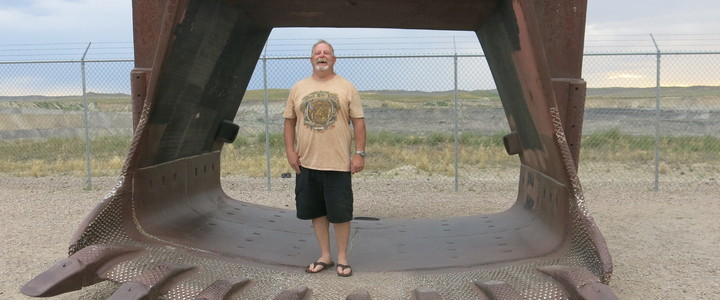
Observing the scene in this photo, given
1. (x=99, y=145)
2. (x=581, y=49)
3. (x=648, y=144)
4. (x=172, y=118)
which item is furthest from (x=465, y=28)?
(x=99, y=145)

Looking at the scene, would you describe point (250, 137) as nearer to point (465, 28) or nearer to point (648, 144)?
point (648, 144)

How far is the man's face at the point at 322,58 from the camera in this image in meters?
3.36

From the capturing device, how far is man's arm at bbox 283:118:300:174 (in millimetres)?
3428

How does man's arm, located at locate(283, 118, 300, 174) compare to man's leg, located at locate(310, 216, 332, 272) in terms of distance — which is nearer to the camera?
man's arm, located at locate(283, 118, 300, 174)

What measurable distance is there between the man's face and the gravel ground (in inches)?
86.1

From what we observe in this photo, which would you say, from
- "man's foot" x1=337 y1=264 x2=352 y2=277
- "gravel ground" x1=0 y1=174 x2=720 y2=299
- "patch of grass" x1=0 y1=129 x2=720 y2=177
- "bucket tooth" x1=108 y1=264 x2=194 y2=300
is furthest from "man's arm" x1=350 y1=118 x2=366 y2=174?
"patch of grass" x1=0 y1=129 x2=720 y2=177

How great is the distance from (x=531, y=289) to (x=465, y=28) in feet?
8.32

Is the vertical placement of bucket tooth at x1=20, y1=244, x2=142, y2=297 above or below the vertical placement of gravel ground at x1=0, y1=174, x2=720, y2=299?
above

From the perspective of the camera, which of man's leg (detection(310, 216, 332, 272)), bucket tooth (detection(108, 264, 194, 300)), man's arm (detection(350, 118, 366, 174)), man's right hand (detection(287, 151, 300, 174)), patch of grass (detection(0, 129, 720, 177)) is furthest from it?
patch of grass (detection(0, 129, 720, 177))

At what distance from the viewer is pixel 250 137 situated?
912 inches

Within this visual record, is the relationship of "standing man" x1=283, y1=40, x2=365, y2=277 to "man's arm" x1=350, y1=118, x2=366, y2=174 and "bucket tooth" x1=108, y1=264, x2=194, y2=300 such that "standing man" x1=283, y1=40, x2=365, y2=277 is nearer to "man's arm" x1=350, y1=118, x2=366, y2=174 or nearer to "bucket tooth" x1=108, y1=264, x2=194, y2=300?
"man's arm" x1=350, y1=118, x2=366, y2=174

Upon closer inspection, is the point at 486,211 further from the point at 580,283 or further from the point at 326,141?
the point at 580,283

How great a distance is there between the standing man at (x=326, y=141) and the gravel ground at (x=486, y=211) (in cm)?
169

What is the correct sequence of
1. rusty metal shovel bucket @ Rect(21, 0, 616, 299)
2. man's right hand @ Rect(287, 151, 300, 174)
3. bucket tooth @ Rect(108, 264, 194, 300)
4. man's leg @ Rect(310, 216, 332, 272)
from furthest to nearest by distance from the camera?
man's leg @ Rect(310, 216, 332, 272)
man's right hand @ Rect(287, 151, 300, 174)
rusty metal shovel bucket @ Rect(21, 0, 616, 299)
bucket tooth @ Rect(108, 264, 194, 300)
